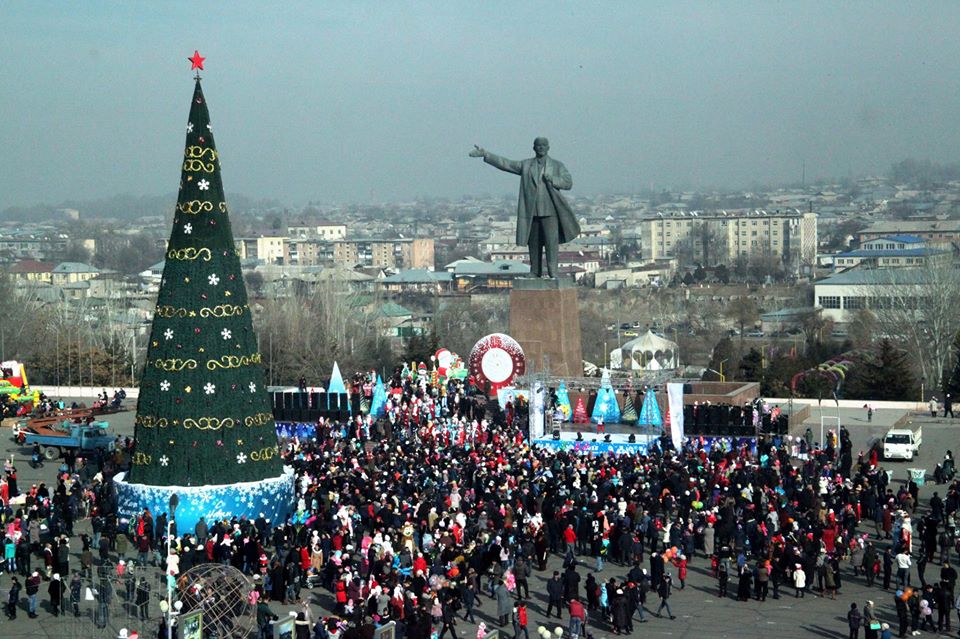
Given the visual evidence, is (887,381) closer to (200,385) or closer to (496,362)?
(496,362)

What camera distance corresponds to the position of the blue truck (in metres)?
31.3

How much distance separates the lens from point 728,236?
177375 millimetres

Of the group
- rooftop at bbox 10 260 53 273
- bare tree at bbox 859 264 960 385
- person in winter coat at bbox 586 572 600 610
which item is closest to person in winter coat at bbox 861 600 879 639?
person in winter coat at bbox 586 572 600 610

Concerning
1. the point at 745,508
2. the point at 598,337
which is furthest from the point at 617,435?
the point at 598,337

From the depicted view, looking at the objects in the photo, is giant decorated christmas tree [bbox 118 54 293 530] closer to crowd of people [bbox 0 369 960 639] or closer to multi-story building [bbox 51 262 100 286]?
crowd of people [bbox 0 369 960 639]

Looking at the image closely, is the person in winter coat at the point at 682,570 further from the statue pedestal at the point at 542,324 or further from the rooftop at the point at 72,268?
the rooftop at the point at 72,268

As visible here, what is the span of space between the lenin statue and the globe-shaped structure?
17227 millimetres

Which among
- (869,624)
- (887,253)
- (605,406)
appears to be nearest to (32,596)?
(869,624)

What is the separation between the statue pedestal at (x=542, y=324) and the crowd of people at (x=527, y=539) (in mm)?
6292

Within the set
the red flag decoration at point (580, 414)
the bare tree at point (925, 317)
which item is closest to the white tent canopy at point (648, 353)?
the bare tree at point (925, 317)

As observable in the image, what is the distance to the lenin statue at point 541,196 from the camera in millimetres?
33750

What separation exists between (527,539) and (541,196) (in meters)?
13.3

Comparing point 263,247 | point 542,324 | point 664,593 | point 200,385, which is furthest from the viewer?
point 263,247

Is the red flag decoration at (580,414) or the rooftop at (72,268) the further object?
the rooftop at (72,268)
